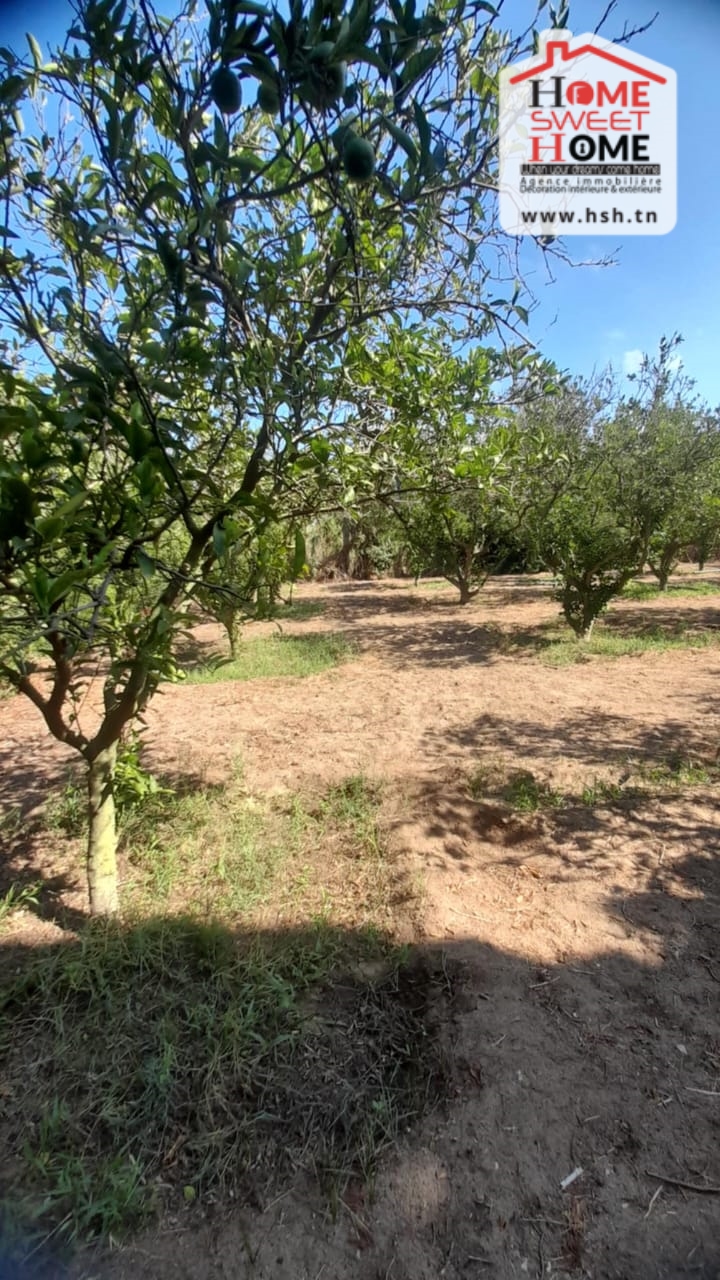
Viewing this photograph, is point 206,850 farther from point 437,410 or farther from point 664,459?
point 664,459

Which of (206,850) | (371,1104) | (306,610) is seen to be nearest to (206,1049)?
(371,1104)

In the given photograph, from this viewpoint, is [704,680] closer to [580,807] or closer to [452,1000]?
[580,807]

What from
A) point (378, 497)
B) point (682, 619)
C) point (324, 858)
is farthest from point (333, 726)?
point (682, 619)

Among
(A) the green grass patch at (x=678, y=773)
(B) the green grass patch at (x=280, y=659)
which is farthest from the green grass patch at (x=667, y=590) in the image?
(A) the green grass patch at (x=678, y=773)

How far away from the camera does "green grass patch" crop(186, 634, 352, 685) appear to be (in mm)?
6703

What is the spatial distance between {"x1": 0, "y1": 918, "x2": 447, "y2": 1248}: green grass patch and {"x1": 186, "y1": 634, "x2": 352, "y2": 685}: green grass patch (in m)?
4.10

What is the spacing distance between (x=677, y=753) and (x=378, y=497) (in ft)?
11.1

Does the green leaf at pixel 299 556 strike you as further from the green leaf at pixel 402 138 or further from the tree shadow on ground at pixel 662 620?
the tree shadow on ground at pixel 662 620

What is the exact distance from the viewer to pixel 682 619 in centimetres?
962

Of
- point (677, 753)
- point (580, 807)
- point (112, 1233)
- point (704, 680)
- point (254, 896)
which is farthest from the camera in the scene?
point (704, 680)

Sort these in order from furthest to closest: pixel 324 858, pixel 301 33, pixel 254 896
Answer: pixel 324 858, pixel 254 896, pixel 301 33

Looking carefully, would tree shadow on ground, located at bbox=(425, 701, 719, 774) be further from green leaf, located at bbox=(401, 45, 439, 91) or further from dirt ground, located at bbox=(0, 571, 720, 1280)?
green leaf, located at bbox=(401, 45, 439, 91)

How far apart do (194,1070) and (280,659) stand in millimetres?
6042

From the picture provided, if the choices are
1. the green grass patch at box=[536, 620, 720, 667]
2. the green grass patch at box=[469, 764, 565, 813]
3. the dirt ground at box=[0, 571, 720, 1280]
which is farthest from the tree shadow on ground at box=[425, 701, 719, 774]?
the green grass patch at box=[536, 620, 720, 667]
